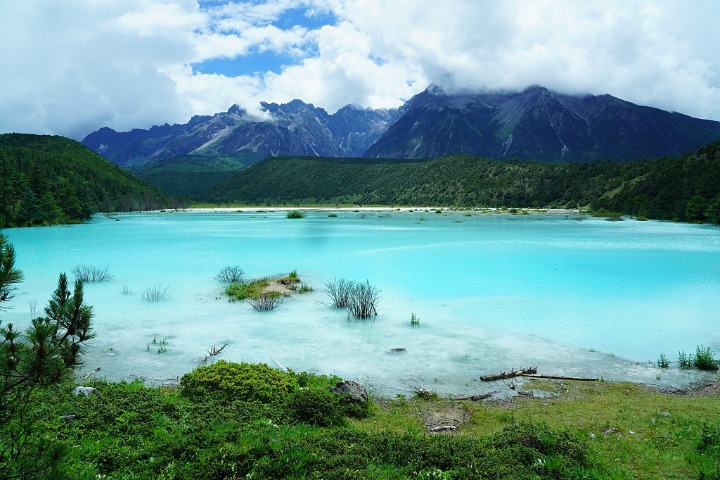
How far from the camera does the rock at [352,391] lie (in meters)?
10.8

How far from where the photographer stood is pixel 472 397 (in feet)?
38.9

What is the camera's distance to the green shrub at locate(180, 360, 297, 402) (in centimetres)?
1093

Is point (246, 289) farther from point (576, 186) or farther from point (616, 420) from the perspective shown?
point (576, 186)

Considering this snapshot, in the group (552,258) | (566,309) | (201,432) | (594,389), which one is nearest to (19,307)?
(201,432)

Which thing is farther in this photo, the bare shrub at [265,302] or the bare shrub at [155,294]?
the bare shrub at [155,294]

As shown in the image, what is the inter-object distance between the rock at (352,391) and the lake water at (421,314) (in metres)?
1.45

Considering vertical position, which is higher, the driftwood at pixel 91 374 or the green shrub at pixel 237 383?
the green shrub at pixel 237 383

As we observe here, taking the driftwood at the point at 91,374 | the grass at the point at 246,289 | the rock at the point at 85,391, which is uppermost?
the rock at the point at 85,391

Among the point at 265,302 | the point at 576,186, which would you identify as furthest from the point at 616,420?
the point at 576,186

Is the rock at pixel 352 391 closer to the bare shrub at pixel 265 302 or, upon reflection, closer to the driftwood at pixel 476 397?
the driftwood at pixel 476 397

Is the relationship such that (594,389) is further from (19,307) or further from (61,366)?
(19,307)

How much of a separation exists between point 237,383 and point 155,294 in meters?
16.1

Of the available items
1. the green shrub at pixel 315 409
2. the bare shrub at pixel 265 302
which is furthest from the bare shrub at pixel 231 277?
the green shrub at pixel 315 409

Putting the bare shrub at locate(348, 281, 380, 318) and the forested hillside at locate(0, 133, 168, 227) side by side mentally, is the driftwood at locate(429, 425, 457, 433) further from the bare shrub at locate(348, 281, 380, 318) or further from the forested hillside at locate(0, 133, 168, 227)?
the forested hillside at locate(0, 133, 168, 227)
